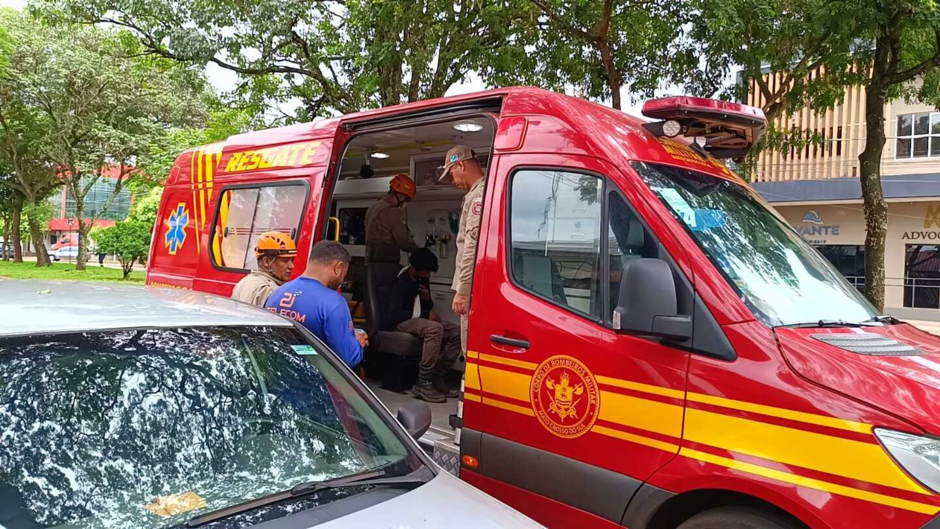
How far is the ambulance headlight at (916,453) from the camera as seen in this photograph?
2023 mm

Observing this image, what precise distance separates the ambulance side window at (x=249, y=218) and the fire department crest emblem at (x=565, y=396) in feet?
8.90

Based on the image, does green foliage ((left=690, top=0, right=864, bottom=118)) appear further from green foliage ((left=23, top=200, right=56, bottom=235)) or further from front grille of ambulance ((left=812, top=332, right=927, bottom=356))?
green foliage ((left=23, top=200, right=56, bottom=235))

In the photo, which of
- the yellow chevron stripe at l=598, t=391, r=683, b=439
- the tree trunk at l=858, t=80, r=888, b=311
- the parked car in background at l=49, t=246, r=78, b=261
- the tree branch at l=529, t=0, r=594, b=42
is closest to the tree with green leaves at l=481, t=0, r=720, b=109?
the tree branch at l=529, t=0, r=594, b=42

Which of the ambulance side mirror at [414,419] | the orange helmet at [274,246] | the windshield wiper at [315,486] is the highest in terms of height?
the orange helmet at [274,246]

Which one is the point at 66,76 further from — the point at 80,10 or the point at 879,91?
the point at 879,91

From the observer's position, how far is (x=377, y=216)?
241 inches

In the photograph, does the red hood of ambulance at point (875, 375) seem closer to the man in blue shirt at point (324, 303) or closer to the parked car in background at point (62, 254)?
the man in blue shirt at point (324, 303)

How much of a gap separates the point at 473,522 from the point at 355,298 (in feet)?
16.6

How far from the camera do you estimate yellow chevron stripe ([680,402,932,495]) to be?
2.10 meters

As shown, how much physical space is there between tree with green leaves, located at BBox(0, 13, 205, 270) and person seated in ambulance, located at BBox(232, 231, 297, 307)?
20507 millimetres

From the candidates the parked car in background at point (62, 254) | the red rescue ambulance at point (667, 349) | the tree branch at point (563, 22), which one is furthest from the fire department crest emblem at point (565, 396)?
the parked car in background at point (62, 254)

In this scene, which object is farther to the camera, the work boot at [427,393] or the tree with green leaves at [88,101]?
the tree with green leaves at [88,101]

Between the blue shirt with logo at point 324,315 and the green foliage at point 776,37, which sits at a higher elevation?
the green foliage at point 776,37

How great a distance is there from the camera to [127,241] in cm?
2330
